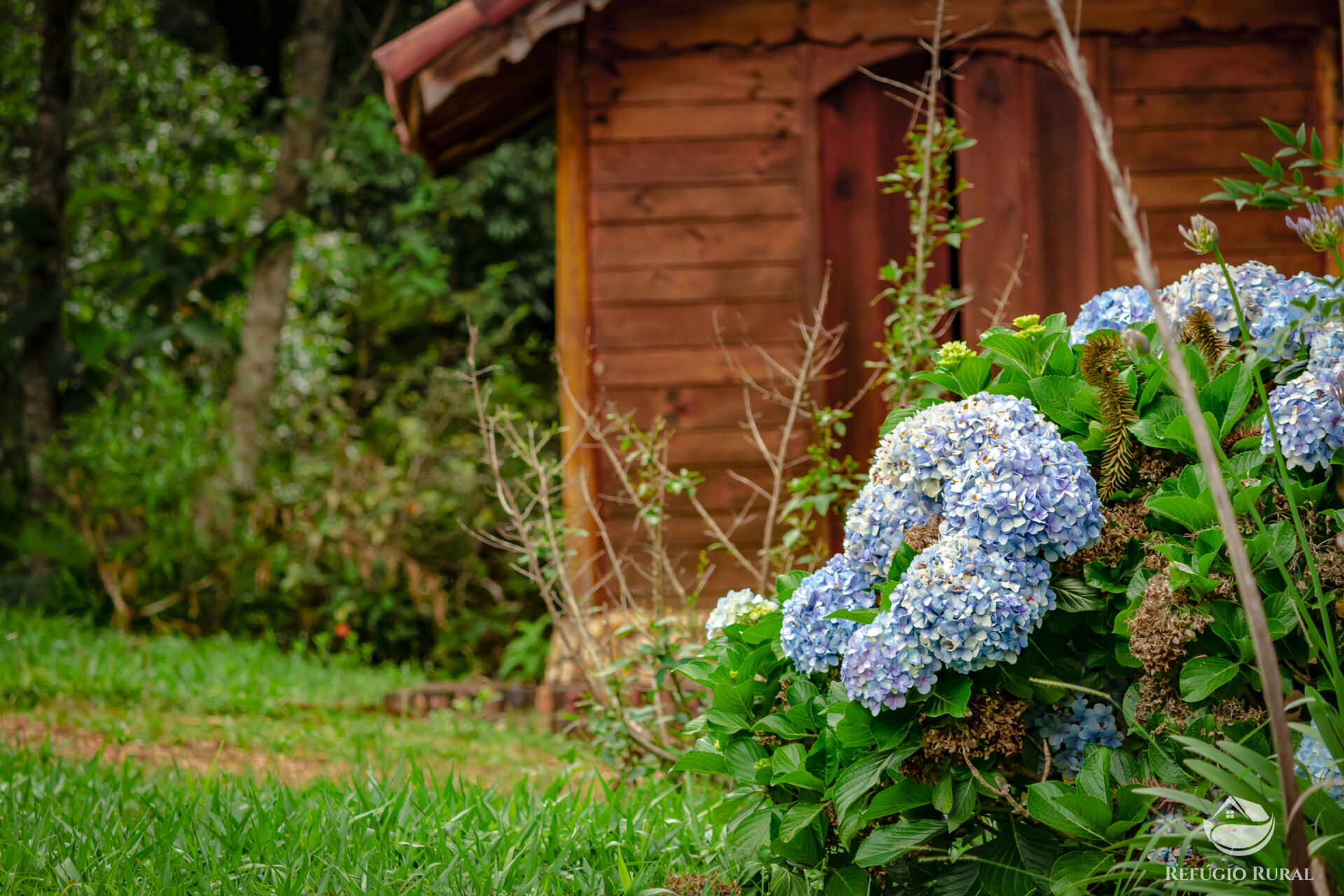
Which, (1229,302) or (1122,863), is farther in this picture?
(1229,302)

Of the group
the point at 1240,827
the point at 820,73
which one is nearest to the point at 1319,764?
the point at 1240,827

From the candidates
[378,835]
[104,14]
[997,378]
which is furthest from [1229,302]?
[104,14]

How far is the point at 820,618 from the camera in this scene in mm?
1856

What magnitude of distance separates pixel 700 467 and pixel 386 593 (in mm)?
2878

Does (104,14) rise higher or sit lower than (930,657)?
higher

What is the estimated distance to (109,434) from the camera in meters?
7.37

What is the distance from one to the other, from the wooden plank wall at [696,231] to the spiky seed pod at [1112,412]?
119 inches

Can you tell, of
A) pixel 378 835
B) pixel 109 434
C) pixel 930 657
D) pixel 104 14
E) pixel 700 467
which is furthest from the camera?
pixel 104 14

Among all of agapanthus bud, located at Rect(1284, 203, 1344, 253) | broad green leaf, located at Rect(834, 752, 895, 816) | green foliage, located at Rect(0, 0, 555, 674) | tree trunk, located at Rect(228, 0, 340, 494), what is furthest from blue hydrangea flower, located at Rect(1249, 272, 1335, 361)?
tree trunk, located at Rect(228, 0, 340, 494)

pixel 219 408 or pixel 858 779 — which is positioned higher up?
pixel 219 408

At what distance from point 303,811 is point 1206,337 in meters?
2.28

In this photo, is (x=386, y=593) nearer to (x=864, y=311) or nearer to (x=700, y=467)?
(x=700, y=467)

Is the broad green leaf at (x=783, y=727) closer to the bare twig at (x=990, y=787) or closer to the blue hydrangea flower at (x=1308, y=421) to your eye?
the bare twig at (x=990, y=787)

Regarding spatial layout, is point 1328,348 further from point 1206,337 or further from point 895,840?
point 895,840
